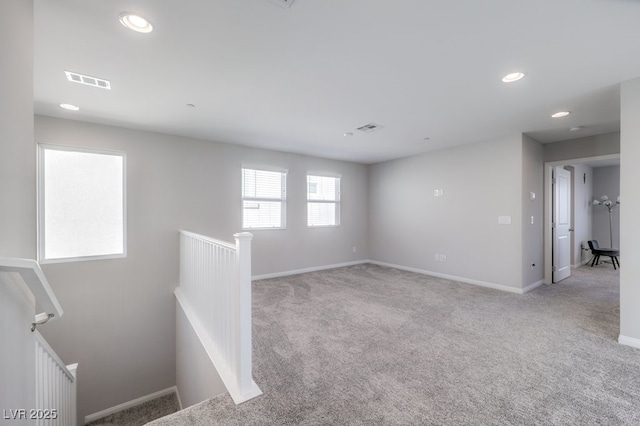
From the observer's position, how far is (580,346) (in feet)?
8.10

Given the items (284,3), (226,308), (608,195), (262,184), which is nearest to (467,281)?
(262,184)

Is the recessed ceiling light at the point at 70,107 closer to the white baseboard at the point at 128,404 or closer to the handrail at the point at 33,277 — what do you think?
the handrail at the point at 33,277

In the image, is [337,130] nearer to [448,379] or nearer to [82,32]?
[82,32]

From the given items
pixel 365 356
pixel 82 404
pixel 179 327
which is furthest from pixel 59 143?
pixel 365 356

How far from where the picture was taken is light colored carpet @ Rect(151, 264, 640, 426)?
1653mm

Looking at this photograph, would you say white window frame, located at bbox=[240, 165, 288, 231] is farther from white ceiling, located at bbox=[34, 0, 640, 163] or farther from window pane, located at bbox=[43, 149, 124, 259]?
window pane, located at bbox=[43, 149, 124, 259]

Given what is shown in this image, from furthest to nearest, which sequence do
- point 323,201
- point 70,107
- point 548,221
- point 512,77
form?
point 323,201, point 548,221, point 70,107, point 512,77

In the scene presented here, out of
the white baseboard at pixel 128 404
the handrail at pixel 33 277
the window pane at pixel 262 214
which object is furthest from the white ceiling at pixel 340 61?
the white baseboard at pixel 128 404

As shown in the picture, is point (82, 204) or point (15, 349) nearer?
point (15, 349)

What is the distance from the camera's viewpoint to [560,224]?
16.1 feet

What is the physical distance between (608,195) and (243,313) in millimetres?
9390

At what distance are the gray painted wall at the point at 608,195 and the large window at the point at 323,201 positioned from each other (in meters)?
6.91

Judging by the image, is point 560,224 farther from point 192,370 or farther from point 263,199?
point 192,370

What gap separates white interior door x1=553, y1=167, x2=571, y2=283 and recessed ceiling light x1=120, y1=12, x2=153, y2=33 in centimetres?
603
